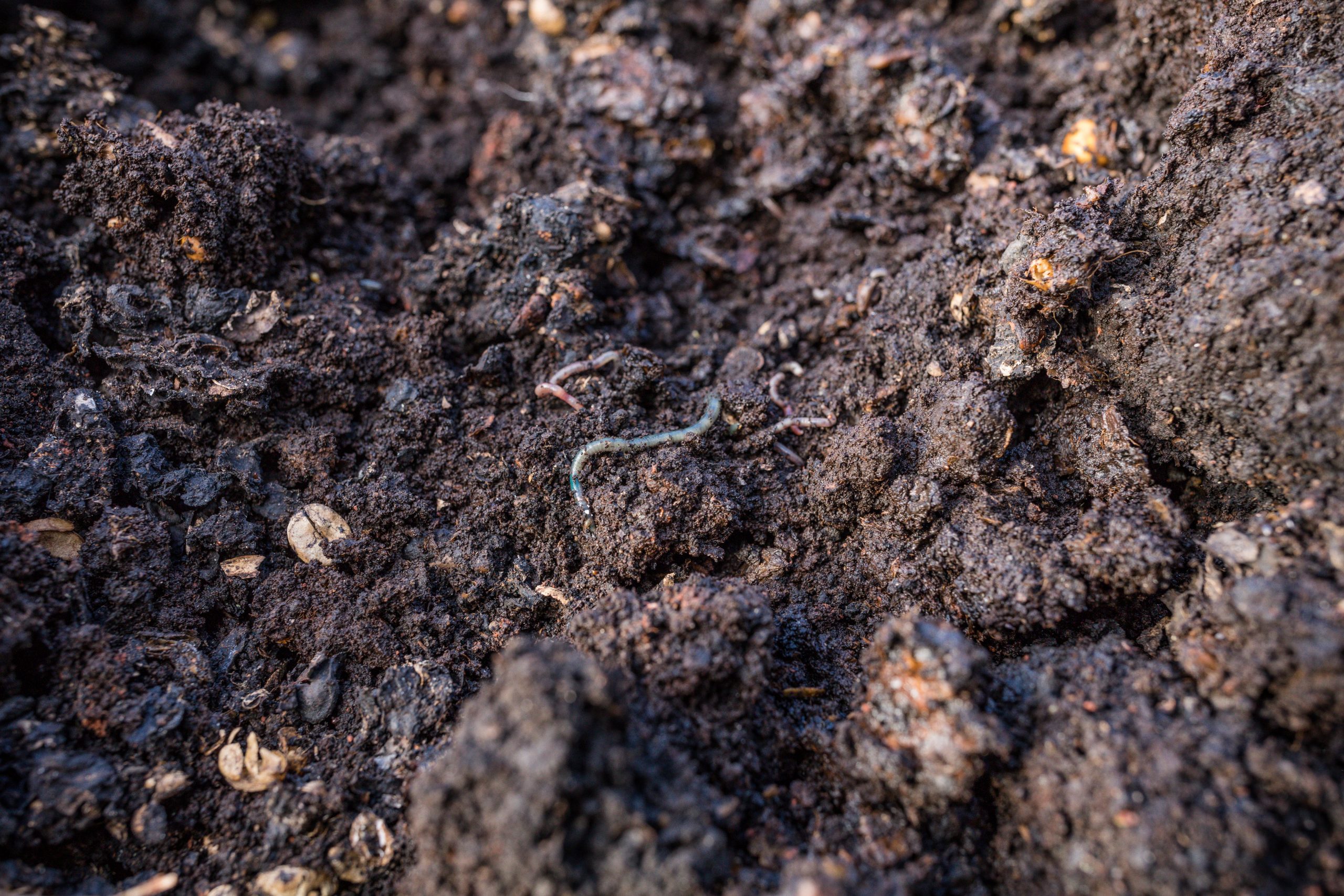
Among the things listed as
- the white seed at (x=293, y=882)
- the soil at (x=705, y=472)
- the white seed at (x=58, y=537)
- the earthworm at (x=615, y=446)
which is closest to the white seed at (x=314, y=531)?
the soil at (x=705, y=472)

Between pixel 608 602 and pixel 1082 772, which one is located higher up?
pixel 1082 772

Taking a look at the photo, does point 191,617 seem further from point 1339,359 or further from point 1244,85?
point 1244,85

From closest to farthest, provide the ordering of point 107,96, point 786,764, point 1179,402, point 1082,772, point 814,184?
1. point 1082,772
2. point 786,764
3. point 1179,402
4. point 107,96
5. point 814,184

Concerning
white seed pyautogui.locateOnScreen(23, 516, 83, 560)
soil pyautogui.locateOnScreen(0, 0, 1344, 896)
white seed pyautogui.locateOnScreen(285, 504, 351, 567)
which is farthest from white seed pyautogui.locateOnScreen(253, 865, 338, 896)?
white seed pyautogui.locateOnScreen(23, 516, 83, 560)

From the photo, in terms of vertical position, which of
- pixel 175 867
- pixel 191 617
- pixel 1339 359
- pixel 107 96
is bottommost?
pixel 175 867

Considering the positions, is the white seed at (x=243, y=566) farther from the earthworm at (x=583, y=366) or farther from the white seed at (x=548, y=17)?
the white seed at (x=548, y=17)

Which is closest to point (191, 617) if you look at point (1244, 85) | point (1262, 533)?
point (1262, 533)

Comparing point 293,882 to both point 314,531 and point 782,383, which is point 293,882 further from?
point 782,383
